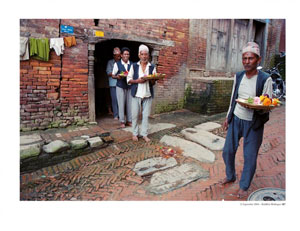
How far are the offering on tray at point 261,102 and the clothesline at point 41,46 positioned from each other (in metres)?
3.91

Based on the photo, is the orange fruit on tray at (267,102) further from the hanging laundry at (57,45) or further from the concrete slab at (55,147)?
the hanging laundry at (57,45)

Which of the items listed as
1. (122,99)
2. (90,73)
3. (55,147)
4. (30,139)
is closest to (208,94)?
(122,99)

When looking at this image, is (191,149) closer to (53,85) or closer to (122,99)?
(122,99)

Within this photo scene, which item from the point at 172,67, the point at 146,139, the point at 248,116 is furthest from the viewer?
the point at 172,67

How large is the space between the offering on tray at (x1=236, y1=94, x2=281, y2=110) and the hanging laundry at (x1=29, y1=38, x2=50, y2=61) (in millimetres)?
3983

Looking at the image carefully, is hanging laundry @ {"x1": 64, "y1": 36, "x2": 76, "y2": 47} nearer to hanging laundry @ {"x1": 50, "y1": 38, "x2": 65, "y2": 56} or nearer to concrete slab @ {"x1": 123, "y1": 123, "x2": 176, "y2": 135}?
hanging laundry @ {"x1": 50, "y1": 38, "x2": 65, "y2": 56}

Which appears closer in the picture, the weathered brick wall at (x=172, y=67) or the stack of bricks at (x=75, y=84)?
the stack of bricks at (x=75, y=84)

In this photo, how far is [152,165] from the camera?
3584mm

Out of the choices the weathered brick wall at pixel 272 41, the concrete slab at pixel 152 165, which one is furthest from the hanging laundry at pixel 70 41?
the weathered brick wall at pixel 272 41

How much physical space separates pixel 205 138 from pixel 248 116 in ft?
6.80

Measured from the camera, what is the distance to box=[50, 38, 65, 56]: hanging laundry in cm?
445

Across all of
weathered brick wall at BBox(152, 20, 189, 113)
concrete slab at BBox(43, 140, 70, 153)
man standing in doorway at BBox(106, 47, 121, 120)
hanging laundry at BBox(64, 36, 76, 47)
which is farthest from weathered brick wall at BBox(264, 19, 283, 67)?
concrete slab at BBox(43, 140, 70, 153)

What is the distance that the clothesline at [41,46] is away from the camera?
4.19 meters

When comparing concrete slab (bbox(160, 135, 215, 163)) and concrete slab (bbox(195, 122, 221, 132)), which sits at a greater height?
concrete slab (bbox(195, 122, 221, 132))
